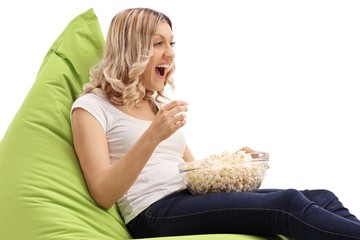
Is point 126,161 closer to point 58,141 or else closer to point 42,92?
point 58,141

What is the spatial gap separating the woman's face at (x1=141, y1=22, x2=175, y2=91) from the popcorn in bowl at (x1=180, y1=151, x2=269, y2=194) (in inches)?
13.0

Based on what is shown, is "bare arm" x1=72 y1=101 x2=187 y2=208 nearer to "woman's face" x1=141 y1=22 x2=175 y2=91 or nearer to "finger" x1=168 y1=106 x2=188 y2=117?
"finger" x1=168 y1=106 x2=188 y2=117

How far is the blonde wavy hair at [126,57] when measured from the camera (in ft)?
7.45

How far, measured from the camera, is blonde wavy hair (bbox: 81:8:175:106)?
2.27 metres

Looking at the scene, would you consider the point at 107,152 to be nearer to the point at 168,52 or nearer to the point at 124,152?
the point at 124,152

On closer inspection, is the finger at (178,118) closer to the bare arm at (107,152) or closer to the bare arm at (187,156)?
the bare arm at (107,152)

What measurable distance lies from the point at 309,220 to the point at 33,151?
891 millimetres

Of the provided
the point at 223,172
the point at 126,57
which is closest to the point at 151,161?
the point at 223,172

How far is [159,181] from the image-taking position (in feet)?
7.21

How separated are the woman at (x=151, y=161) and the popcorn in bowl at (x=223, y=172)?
57 mm

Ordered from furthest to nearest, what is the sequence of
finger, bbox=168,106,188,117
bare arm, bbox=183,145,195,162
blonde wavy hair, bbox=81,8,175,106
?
1. bare arm, bbox=183,145,195,162
2. blonde wavy hair, bbox=81,8,175,106
3. finger, bbox=168,106,188,117

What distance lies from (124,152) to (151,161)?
3.9 inches

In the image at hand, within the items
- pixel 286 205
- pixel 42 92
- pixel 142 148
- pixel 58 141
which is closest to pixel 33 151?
pixel 58 141

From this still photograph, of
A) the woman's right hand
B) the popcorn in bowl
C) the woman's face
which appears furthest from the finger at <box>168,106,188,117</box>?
the woman's face
